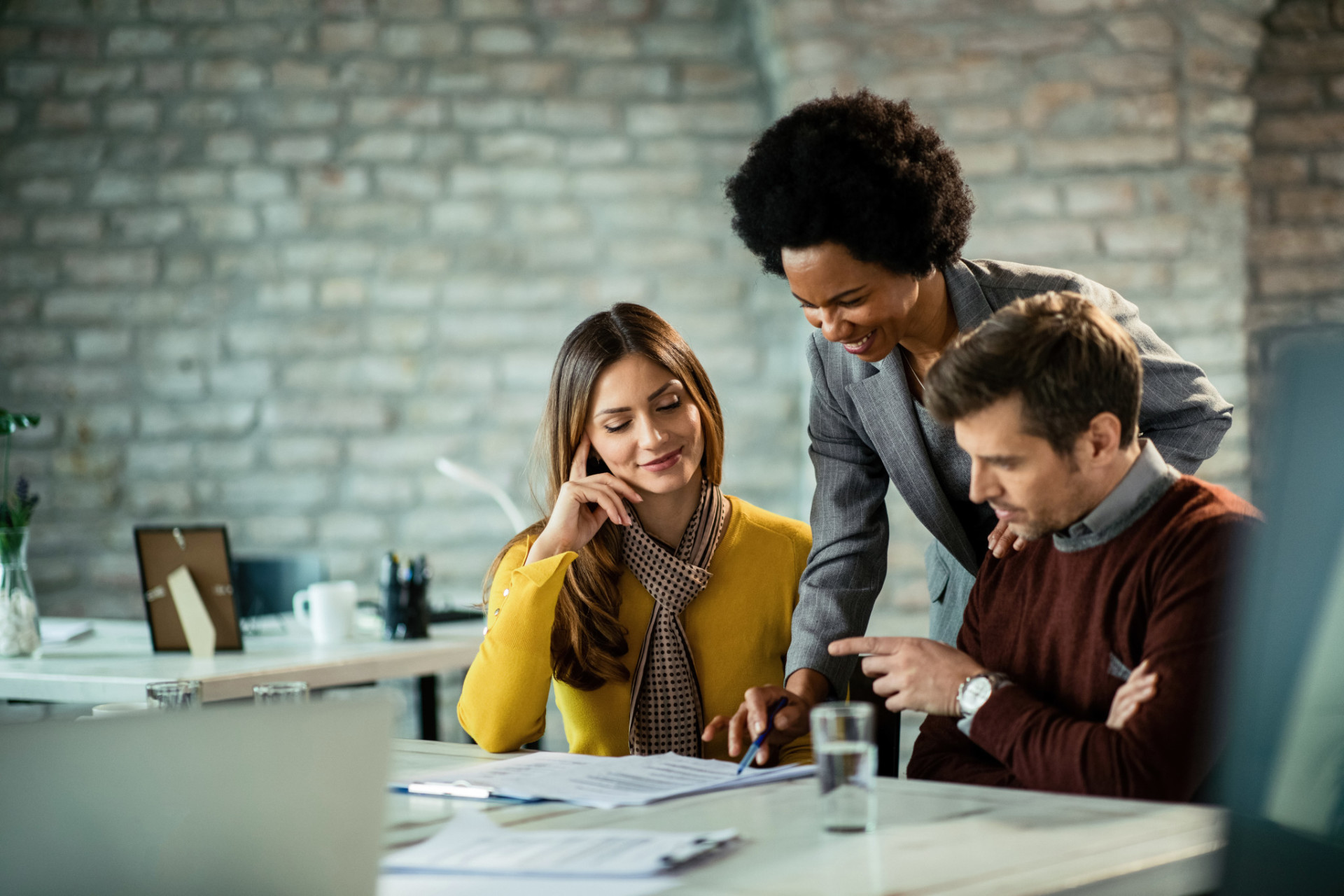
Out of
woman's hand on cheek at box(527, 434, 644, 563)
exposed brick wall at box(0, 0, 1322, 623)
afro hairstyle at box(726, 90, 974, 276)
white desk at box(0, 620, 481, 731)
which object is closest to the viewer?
afro hairstyle at box(726, 90, 974, 276)

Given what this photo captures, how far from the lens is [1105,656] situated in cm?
138

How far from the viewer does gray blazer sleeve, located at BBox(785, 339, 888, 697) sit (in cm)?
186

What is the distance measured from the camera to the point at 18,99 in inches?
170

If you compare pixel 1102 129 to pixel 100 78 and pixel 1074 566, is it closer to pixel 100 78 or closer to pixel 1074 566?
pixel 1074 566

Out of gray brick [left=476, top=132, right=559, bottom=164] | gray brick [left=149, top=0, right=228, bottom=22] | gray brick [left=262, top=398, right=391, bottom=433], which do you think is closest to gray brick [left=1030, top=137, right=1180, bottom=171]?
gray brick [left=476, top=132, right=559, bottom=164]

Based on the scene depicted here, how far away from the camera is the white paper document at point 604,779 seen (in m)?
1.25

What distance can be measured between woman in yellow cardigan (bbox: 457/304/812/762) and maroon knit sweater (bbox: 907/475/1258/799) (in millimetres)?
475

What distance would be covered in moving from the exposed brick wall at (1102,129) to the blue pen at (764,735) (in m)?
2.21

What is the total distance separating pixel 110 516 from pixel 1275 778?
13.8 ft

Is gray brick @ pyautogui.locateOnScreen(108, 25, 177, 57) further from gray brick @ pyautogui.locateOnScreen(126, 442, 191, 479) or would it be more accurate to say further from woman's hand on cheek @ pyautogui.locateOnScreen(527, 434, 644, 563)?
woman's hand on cheek @ pyautogui.locateOnScreen(527, 434, 644, 563)

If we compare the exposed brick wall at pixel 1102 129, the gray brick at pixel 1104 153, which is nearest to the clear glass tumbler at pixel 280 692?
the exposed brick wall at pixel 1102 129

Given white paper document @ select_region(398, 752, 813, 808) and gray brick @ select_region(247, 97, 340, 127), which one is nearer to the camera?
white paper document @ select_region(398, 752, 813, 808)

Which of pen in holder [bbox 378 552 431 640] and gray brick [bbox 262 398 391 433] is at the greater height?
gray brick [bbox 262 398 391 433]

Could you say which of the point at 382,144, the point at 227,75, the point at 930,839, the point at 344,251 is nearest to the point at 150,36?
the point at 227,75
